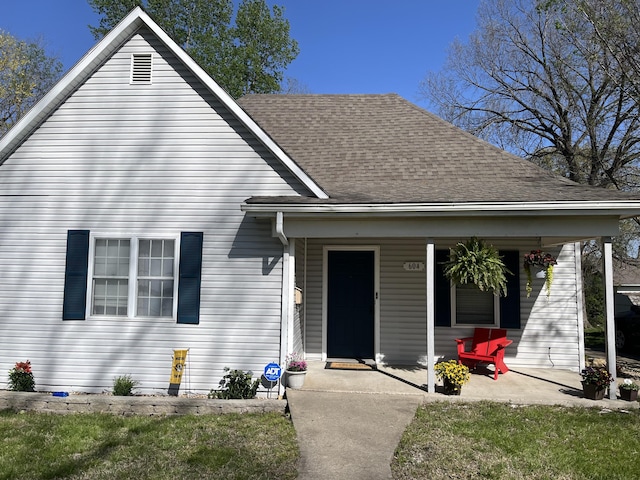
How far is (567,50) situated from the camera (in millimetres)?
15953

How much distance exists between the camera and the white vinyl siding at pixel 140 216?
24.7 ft

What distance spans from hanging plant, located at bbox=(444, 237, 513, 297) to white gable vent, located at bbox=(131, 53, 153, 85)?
19.4 feet

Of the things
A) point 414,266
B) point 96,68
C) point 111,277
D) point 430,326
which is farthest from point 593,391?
point 96,68

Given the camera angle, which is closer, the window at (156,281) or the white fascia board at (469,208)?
→ the white fascia board at (469,208)

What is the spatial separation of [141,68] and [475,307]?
24.4 ft

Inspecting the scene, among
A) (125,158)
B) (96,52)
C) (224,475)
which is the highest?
(96,52)

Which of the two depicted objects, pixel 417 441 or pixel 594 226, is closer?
pixel 417 441

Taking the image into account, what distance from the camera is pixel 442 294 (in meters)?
9.14

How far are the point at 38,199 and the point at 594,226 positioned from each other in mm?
8793

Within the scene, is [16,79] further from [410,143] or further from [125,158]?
[410,143]

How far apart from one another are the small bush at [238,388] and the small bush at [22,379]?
2.90 meters

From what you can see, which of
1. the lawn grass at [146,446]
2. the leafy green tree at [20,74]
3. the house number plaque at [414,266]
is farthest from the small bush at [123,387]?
the leafy green tree at [20,74]

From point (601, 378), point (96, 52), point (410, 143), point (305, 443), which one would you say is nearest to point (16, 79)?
point (96, 52)

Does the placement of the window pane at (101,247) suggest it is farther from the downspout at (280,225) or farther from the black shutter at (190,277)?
the downspout at (280,225)
